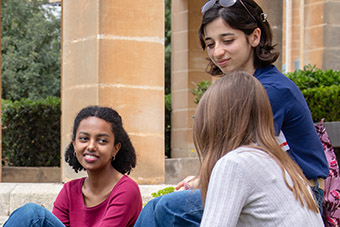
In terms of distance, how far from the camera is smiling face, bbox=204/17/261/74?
2.86 metres

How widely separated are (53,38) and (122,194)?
21.3m

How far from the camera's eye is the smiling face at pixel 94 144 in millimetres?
3730

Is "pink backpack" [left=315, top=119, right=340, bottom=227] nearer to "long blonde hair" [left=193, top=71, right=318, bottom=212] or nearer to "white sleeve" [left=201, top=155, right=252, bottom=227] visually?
"long blonde hair" [left=193, top=71, right=318, bottom=212]

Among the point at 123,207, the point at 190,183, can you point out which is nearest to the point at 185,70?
the point at 123,207

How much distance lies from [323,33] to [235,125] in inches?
298

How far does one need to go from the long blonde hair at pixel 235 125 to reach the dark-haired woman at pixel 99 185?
1.48m

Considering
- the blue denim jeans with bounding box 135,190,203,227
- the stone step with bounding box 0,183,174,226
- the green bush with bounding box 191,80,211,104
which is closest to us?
the blue denim jeans with bounding box 135,190,203,227

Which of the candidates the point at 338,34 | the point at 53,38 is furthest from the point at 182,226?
the point at 53,38

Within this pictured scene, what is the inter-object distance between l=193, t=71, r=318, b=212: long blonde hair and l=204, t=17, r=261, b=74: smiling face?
2.25 ft

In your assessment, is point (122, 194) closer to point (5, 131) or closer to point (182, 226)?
point (182, 226)

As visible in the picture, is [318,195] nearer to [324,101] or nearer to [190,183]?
[190,183]

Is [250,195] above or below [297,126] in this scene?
below

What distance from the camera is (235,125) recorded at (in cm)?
215

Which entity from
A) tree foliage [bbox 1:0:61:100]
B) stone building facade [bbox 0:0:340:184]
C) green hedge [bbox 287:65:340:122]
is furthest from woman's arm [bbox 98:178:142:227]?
tree foliage [bbox 1:0:61:100]
